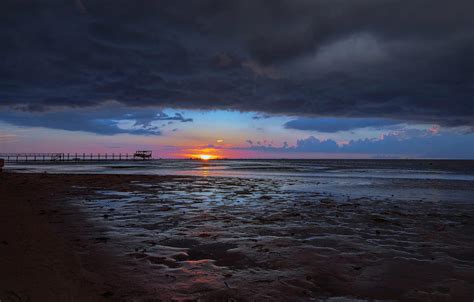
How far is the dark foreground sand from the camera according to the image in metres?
5.02

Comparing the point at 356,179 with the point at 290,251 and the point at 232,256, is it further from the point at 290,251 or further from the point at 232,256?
the point at 232,256

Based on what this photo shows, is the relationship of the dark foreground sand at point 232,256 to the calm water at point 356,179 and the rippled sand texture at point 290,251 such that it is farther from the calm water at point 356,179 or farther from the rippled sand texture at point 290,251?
the calm water at point 356,179

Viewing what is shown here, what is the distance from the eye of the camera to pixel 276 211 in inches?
519

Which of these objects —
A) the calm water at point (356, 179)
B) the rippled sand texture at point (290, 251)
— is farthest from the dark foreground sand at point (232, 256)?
the calm water at point (356, 179)

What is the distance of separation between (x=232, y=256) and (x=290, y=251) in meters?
1.39

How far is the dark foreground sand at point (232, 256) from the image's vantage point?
16.5 feet

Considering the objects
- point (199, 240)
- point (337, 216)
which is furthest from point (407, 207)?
point (199, 240)

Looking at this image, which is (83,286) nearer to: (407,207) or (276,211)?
(276,211)

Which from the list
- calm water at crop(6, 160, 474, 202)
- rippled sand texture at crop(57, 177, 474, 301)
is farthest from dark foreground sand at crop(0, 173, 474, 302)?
calm water at crop(6, 160, 474, 202)

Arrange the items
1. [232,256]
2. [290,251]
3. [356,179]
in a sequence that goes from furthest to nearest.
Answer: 1. [356,179]
2. [290,251]
3. [232,256]

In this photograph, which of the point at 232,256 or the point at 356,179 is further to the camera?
the point at 356,179

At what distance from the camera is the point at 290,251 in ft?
24.3

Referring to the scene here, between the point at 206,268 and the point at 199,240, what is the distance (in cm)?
216

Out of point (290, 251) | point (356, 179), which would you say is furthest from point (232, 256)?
point (356, 179)
